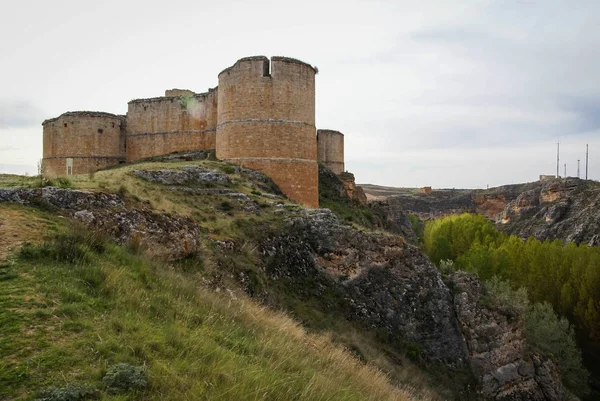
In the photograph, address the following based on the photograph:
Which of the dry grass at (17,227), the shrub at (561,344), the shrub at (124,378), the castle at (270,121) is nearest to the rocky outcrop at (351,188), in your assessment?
the castle at (270,121)

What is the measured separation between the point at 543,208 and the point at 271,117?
162ft

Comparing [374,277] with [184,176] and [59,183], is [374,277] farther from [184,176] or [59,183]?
[59,183]

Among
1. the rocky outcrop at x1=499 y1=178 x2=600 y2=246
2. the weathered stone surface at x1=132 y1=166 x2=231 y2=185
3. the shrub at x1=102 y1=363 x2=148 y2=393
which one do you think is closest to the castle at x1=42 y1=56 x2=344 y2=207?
the weathered stone surface at x1=132 y1=166 x2=231 y2=185

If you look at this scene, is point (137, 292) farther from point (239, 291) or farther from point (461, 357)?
point (461, 357)

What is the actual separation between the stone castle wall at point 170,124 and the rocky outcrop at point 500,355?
48.6 feet

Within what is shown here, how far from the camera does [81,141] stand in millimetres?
25031

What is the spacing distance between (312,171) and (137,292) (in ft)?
49.6

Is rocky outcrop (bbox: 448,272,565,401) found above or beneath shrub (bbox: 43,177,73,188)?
beneath

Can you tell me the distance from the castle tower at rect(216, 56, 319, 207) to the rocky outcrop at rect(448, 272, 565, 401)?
8231 millimetres

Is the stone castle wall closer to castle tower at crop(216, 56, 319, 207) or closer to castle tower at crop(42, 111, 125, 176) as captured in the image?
castle tower at crop(42, 111, 125, 176)

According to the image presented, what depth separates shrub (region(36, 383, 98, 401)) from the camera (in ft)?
Answer: 11.4

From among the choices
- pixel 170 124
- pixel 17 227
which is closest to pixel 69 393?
pixel 17 227

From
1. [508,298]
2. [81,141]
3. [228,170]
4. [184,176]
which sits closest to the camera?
[184,176]

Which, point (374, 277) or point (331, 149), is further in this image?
point (331, 149)
